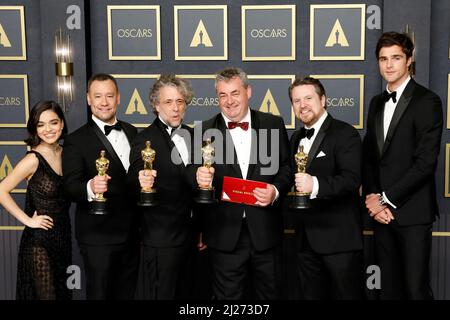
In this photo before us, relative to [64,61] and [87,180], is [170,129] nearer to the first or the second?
[87,180]

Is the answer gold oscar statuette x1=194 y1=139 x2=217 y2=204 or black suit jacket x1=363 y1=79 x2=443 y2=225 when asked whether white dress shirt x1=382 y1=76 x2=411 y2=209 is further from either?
gold oscar statuette x1=194 y1=139 x2=217 y2=204

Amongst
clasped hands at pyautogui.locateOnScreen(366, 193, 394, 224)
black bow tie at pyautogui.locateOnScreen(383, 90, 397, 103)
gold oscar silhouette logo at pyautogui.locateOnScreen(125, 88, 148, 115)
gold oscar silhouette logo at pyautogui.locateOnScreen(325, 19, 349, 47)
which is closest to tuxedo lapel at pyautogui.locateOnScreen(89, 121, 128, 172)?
gold oscar silhouette logo at pyautogui.locateOnScreen(125, 88, 148, 115)

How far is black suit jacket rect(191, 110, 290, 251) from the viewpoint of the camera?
3.01 m

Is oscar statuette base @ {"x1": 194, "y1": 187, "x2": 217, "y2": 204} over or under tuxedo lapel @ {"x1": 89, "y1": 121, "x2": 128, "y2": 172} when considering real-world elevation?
under

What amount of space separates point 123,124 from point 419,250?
1.83 meters

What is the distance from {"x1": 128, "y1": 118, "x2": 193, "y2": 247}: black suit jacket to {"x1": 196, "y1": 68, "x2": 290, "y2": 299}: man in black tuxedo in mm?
180

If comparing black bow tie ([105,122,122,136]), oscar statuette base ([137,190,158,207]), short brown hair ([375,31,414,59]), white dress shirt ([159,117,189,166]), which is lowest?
oscar statuette base ([137,190,158,207])

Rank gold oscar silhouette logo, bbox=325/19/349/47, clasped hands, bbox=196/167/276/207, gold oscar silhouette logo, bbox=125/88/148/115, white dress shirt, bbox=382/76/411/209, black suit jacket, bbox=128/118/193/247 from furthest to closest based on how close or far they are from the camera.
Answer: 1. gold oscar silhouette logo, bbox=125/88/148/115
2. gold oscar silhouette logo, bbox=325/19/349/47
3. white dress shirt, bbox=382/76/411/209
4. black suit jacket, bbox=128/118/193/247
5. clasped hands, bbox=196/167/276/207

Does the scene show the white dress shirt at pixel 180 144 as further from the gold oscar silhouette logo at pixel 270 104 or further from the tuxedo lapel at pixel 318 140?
the gold oscar silhouette logo at pixel 270 104

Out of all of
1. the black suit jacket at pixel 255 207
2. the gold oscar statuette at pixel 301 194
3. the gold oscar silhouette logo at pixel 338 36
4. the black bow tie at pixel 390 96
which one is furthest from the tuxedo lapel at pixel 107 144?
the gold oscar silhouette logo at pixel 338 36

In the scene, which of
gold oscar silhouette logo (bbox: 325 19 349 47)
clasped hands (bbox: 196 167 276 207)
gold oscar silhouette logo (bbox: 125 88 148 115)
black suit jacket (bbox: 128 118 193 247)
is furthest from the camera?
gold oscar silhouette logo (bbox: 125 88 148 115)

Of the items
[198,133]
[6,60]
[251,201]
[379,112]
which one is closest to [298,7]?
[379,112]
